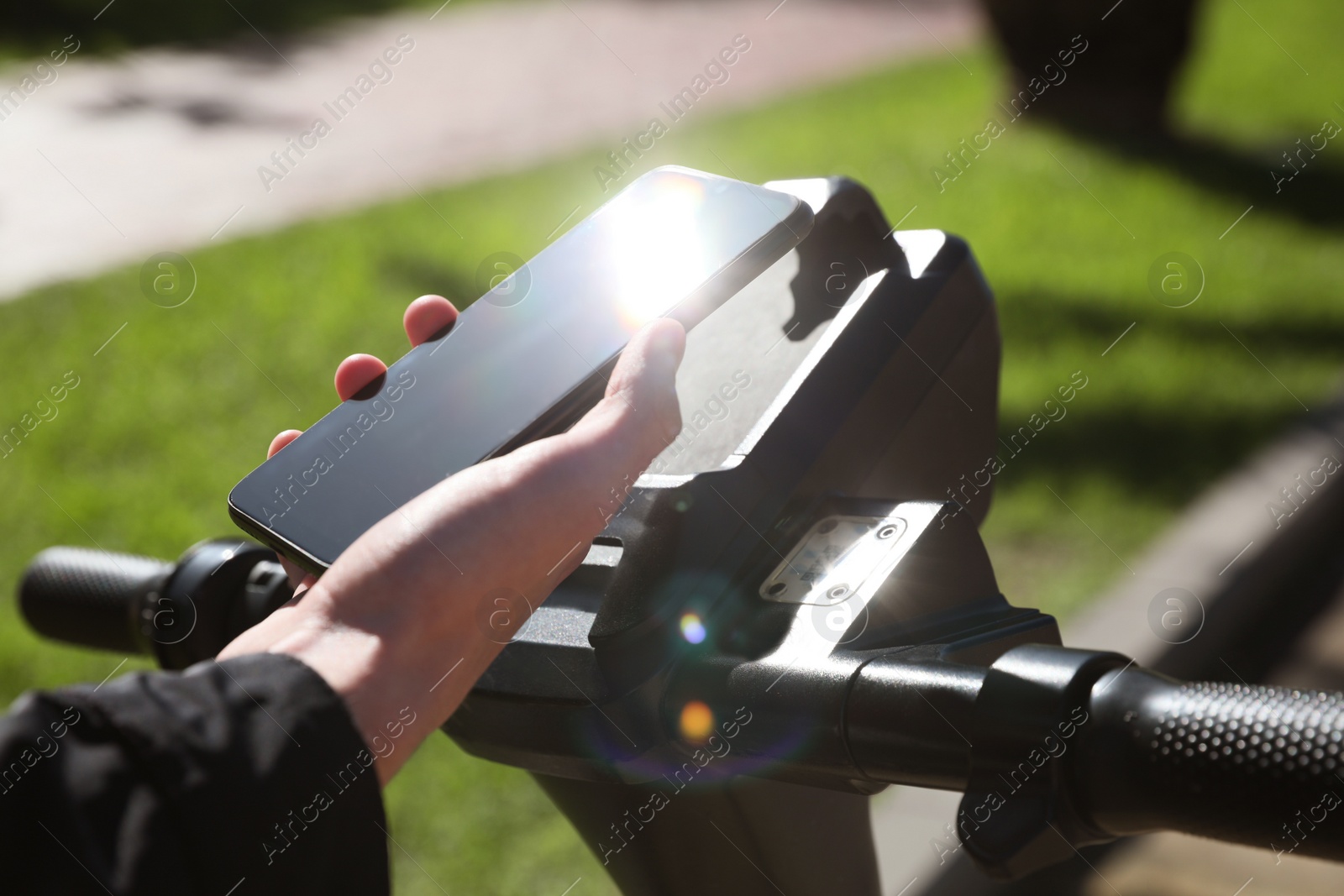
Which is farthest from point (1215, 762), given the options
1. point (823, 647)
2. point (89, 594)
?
point (89, 594)

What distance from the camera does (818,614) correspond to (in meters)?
1.02

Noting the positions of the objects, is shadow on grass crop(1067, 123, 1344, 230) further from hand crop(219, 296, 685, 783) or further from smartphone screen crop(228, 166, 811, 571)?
hand crop(219, 296, 685, 783)

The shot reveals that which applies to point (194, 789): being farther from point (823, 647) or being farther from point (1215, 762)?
point (1215, 762)

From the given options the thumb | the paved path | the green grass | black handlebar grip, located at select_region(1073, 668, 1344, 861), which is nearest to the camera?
black handlebar grip, located at select_region(1073, 668, 1344, 861)

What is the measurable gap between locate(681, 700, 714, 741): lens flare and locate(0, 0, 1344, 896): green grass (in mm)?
1743

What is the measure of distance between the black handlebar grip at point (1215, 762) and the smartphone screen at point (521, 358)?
0.57 metres

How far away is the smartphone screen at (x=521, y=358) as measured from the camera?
1146 millimetres

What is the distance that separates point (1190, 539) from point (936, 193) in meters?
2.96

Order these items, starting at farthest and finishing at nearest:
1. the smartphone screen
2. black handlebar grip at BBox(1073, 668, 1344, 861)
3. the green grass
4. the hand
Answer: the green grass, the smartphone screen, the hand, black handlebar grip at BBox(1073, 668, 1344, 861)

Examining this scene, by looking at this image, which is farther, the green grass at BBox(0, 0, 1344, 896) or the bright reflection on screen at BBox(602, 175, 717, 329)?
the green grass at BBox(0, 0, 1344, 896)

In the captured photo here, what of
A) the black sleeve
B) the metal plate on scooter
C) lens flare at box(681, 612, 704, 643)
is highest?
the black sleeve

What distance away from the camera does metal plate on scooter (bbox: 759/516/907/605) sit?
1030 millimetres

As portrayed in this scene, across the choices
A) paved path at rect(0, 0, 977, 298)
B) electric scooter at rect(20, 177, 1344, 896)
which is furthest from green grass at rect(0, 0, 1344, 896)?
electric scooter at rect(20, 177, 1344, 896)

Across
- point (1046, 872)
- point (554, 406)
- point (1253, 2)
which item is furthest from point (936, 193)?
point (1253, 2)
